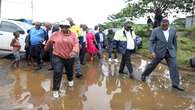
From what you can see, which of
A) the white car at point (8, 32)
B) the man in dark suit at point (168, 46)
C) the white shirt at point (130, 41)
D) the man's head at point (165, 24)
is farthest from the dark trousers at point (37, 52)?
the man's head at point (165, 24)

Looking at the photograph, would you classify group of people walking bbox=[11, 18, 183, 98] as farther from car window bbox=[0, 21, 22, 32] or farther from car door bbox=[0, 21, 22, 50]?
car window bbox=[0, 21, 22, 32]

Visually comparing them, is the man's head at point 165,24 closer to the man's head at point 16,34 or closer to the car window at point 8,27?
the man's head at point 16,34

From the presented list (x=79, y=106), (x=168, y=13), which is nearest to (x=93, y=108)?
(x=79, y=106)

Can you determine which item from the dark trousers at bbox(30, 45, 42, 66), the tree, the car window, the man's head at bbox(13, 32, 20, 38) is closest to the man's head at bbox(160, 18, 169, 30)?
the dark trousers at bbox(30, 45, 42, 66)

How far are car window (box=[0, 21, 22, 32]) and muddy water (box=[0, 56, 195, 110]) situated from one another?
174 centimetres

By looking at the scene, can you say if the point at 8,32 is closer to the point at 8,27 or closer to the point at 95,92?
the point at 8,27

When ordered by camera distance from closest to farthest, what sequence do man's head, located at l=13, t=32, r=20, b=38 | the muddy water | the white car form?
the muddy water → man's head, located at l=13, t=32, r=20, b=38 → the white car

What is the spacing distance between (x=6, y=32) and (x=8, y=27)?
26 centimetres

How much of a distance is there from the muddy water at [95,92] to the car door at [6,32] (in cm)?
125

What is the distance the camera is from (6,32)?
600 inches

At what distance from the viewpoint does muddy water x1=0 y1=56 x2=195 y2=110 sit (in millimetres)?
8930

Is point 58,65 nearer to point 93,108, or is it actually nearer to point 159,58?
point 93,108

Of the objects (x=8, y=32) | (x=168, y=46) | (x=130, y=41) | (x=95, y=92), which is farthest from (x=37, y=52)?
(x=168, y=46)

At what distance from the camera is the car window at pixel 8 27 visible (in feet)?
50.3
